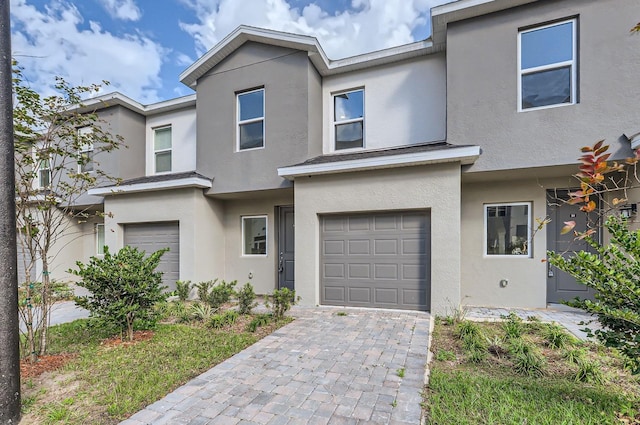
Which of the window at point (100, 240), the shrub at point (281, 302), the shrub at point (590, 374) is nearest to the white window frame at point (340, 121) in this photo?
the shrub at point (281, 302)

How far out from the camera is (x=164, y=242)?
29.5 feet

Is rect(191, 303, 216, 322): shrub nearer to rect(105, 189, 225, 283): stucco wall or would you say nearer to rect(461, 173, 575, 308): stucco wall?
rect(105, 189, 225, 283): stucco wall

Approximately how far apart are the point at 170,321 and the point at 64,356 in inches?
80.6

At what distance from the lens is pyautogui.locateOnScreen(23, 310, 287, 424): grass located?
302cm

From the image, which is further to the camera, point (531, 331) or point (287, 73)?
point (287, 73)

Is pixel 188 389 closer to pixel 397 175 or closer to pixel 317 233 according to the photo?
pixel 317 233

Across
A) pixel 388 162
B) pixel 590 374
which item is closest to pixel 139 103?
pixel 388 162

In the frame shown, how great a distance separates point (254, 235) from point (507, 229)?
6.94 metres

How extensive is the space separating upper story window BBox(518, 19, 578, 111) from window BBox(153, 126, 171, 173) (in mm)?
10502

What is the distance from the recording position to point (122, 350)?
4559 mm

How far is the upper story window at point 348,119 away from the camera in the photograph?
8.27 metres

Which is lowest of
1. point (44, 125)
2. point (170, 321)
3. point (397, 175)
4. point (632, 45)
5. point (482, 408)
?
point (170, 321)

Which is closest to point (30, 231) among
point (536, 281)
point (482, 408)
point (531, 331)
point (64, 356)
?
point (64, 356)

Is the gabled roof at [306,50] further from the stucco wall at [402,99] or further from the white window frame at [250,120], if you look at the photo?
the white window frame at [250,120]
